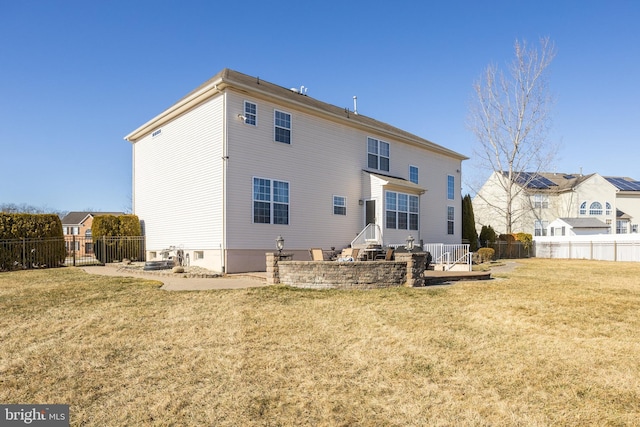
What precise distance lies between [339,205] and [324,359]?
12.5 meters

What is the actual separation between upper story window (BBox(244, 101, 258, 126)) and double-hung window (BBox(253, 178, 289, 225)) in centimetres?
218

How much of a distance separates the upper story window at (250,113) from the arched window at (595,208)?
3817cm

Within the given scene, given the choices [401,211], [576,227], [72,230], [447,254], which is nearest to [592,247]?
[576,227]

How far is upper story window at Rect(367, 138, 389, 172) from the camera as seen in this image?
63.4ft

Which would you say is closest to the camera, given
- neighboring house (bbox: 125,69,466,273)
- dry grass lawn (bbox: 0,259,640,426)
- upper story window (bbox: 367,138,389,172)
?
dry grass lawn (bbox: 0,259,640,426)

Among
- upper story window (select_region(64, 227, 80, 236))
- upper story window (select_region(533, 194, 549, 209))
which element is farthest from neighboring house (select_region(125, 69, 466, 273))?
upper story window (select_region(64, 227, 80, 236))

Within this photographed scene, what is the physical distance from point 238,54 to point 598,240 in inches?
1087

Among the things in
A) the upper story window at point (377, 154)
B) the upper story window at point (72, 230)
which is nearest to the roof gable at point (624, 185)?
the upper story window at point (377, 154)

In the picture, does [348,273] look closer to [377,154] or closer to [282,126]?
[282,126]

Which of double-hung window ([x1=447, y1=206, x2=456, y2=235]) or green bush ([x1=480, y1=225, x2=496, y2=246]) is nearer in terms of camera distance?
double-hung window ([x1=447, y1=206, x2=456, y2=235])

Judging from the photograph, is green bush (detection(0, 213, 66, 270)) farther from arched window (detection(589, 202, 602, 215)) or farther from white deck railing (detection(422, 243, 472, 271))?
arched window (detection(589, 202, 602, 215))

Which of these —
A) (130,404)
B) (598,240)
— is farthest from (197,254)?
(598,240)

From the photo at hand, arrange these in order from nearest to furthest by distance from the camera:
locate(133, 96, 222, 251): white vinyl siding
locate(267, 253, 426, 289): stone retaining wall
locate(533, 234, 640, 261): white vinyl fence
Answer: locate(267, 253, 426, 289): stone retaining wall → locate(133, 96, 222, 251): white vinyl siding → locate(533, 234, 640, 261): white vinyl fence

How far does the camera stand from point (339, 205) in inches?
692
